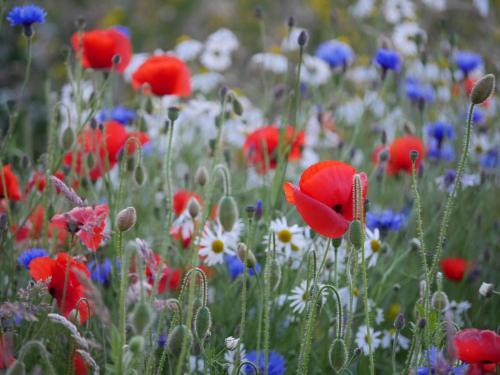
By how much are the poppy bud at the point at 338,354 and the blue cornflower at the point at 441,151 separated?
4.17 feet

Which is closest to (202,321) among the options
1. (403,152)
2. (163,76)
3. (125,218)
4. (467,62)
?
(125,218)

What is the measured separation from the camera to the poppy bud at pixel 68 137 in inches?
62.5

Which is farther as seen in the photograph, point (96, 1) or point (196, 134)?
point (96, 1)

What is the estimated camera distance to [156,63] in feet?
6.07

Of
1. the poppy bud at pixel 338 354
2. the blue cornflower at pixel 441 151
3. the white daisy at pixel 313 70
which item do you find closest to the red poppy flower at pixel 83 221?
the poppy bud at pixel 338 354

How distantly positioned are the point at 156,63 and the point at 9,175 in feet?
1.57

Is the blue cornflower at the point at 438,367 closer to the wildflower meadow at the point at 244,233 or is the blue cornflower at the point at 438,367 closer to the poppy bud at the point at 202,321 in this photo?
the wildflower meadow at the point at 244,233

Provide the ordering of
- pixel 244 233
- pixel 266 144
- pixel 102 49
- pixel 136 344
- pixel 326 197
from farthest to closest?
pixel 266 144 < pixel 102 49 < pixel 244 233 < pixel 326 197 < pixel 136 344

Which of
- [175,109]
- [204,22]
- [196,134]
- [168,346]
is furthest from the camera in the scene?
[204,22]

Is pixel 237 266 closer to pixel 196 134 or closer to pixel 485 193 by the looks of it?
pixel 485 193

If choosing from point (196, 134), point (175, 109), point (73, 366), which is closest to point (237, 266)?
point (175, 109)

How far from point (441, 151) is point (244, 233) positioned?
3.06 feet

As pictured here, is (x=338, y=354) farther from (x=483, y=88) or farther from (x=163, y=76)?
(x=163, y=76)

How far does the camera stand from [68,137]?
159cm
